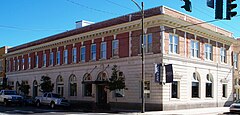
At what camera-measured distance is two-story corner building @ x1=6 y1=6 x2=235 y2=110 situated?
2991cm

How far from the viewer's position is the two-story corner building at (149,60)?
29.9m

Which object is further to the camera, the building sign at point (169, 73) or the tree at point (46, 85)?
the tree at point (46, 85)

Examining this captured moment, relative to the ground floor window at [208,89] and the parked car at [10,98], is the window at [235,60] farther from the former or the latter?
the parked car at [10,98]

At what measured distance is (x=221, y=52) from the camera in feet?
127

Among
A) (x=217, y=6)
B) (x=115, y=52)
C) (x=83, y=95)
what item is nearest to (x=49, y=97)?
(x=83, y=95)

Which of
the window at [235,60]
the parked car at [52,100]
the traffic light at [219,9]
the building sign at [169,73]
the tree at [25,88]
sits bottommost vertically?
the parked car at [52,100]

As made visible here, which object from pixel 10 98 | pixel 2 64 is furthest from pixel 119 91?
pixel 2 64

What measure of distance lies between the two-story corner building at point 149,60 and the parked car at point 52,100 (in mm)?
3293

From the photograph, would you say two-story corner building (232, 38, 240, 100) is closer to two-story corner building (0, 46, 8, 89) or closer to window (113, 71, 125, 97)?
window (113, 71, 125, 97)

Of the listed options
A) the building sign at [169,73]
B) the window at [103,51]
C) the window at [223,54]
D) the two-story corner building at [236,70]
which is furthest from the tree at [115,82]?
the two-story corner building at [236,70]

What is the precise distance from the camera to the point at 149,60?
30.2 m

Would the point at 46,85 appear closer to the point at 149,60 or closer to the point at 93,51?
the point at 93,51

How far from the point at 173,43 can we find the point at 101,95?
33.1ft

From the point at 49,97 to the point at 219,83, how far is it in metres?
19.2
